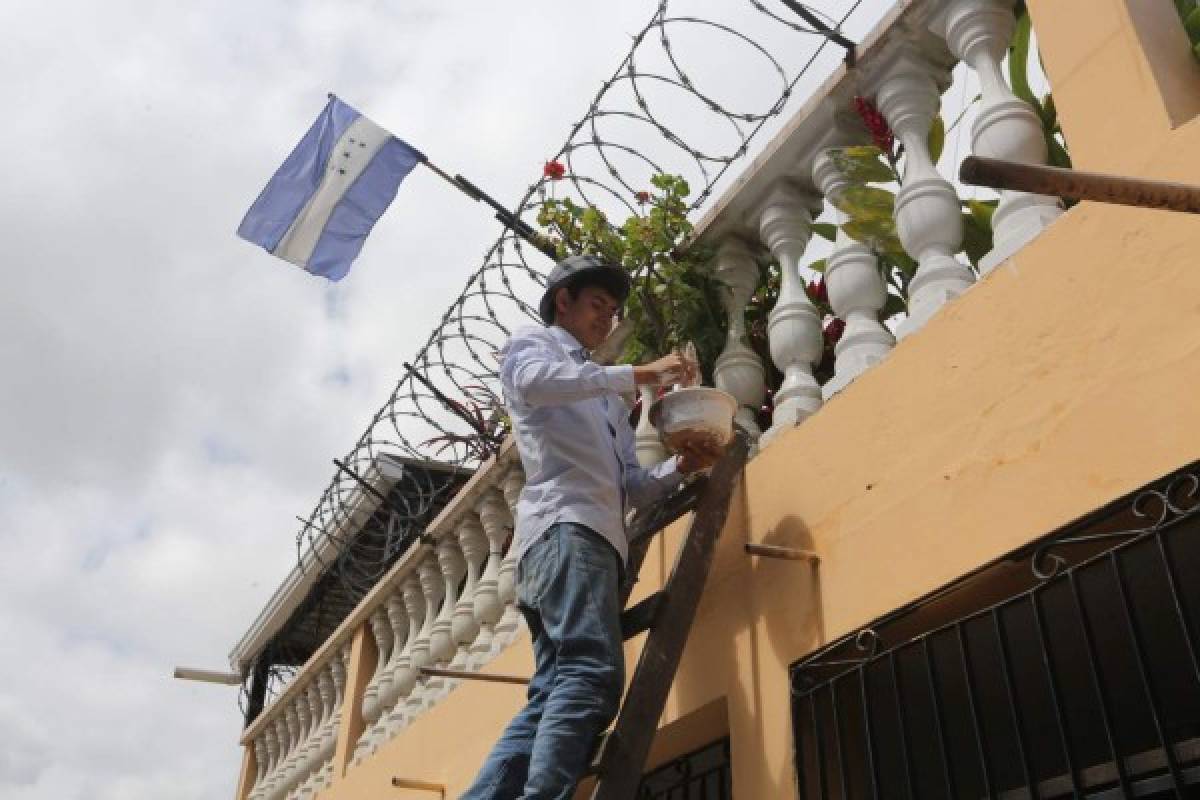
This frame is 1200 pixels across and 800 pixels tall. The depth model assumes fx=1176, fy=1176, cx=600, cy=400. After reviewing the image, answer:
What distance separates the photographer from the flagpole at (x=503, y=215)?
399 cm

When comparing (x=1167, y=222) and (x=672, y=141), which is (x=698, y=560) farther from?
(x=672, y=141)

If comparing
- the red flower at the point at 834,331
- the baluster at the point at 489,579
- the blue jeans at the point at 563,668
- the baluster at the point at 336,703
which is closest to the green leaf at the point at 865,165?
the red flower at the point at 834,331

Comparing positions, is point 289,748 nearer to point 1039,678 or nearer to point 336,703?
point 336,703

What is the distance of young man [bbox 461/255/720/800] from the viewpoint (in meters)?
2.36

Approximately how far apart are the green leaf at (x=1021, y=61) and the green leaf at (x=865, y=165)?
341 millimetres

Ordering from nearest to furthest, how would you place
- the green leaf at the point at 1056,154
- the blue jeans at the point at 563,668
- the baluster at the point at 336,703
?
the blue jeans at the point at 563,668
the green leaf at the point at 1056,154
the baluster at the point at 336,703

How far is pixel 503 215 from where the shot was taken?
424cm

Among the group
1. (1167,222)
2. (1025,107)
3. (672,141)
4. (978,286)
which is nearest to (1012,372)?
(978,286)

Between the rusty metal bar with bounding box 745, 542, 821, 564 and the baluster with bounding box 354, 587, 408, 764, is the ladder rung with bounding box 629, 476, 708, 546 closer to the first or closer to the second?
the rusty metal bar with bounding box 745, 542, 821, 564

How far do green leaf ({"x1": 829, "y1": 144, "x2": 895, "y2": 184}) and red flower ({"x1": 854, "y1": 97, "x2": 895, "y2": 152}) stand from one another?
20mm

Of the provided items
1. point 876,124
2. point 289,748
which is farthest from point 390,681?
point 876,124

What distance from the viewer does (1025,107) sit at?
2424 mm

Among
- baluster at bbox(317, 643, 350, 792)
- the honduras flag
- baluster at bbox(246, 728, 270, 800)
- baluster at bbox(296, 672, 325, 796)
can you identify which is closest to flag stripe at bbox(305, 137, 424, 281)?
the honduras flag

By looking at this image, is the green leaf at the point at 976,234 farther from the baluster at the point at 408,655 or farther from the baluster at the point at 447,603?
the baluster at the point at 408,655
